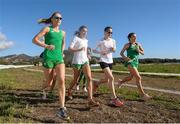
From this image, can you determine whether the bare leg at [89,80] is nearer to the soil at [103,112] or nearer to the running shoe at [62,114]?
the soil at [103,112]

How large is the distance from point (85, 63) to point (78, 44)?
498 millimetres

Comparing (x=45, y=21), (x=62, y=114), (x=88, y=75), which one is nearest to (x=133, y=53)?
(x=88, y=75)

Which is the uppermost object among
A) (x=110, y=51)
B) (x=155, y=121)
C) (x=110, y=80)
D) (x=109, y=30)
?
(x=109, y=30)

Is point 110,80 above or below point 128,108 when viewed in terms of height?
above

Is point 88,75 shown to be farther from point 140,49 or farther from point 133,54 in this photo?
point 140,49

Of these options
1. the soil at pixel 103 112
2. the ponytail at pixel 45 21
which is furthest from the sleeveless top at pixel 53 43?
the soil at pixel 103 112

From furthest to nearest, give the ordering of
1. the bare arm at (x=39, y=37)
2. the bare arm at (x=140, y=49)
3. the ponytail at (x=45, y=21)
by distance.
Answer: the bare arm at (x=140, y=49) < the ponytail at (x=45, y=21) < the bare arm at (x=39, y=37)

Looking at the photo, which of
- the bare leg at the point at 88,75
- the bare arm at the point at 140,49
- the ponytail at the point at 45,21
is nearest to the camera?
the ponytail at the point at 45,21

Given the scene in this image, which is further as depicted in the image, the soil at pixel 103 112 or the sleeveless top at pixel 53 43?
the sleeveless top at pixel 53 43

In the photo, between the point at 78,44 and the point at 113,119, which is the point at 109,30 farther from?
the point at 113,119

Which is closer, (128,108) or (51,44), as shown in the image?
(51,44)

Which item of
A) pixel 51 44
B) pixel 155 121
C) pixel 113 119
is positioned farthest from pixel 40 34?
pixel 155 121

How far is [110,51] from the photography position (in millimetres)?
8711

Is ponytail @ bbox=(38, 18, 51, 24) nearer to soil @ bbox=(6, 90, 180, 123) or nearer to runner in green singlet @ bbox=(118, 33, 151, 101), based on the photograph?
soil @ bbox=(6, 90, 180, 123)
